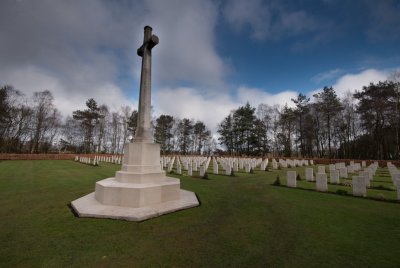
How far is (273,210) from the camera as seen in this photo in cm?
489

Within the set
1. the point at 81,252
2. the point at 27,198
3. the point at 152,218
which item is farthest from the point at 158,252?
the point at 27,198

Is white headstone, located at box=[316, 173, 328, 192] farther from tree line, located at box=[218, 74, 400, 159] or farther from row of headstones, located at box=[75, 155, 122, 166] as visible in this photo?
tree line, located at box=[218, 74, 400, 159]

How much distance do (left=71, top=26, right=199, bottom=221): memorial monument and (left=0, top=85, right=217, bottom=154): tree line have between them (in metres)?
32.5

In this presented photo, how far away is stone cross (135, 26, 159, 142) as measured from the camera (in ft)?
20.8

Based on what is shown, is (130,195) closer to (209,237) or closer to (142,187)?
(142,187)

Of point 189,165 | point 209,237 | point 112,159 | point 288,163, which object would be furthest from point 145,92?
point 112,159

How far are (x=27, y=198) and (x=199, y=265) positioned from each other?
6.24m

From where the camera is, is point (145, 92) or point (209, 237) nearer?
point (209, 237)

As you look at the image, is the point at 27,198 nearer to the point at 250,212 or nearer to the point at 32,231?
the point at 32,231

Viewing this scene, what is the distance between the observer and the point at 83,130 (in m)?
44.3

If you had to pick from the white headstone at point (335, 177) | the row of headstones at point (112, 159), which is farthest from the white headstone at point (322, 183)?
the row of headstones at point (112, 159)

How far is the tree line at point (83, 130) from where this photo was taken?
32.5m

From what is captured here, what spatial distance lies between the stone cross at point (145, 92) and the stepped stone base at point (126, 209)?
7.33ft

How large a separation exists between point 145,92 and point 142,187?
330cm
